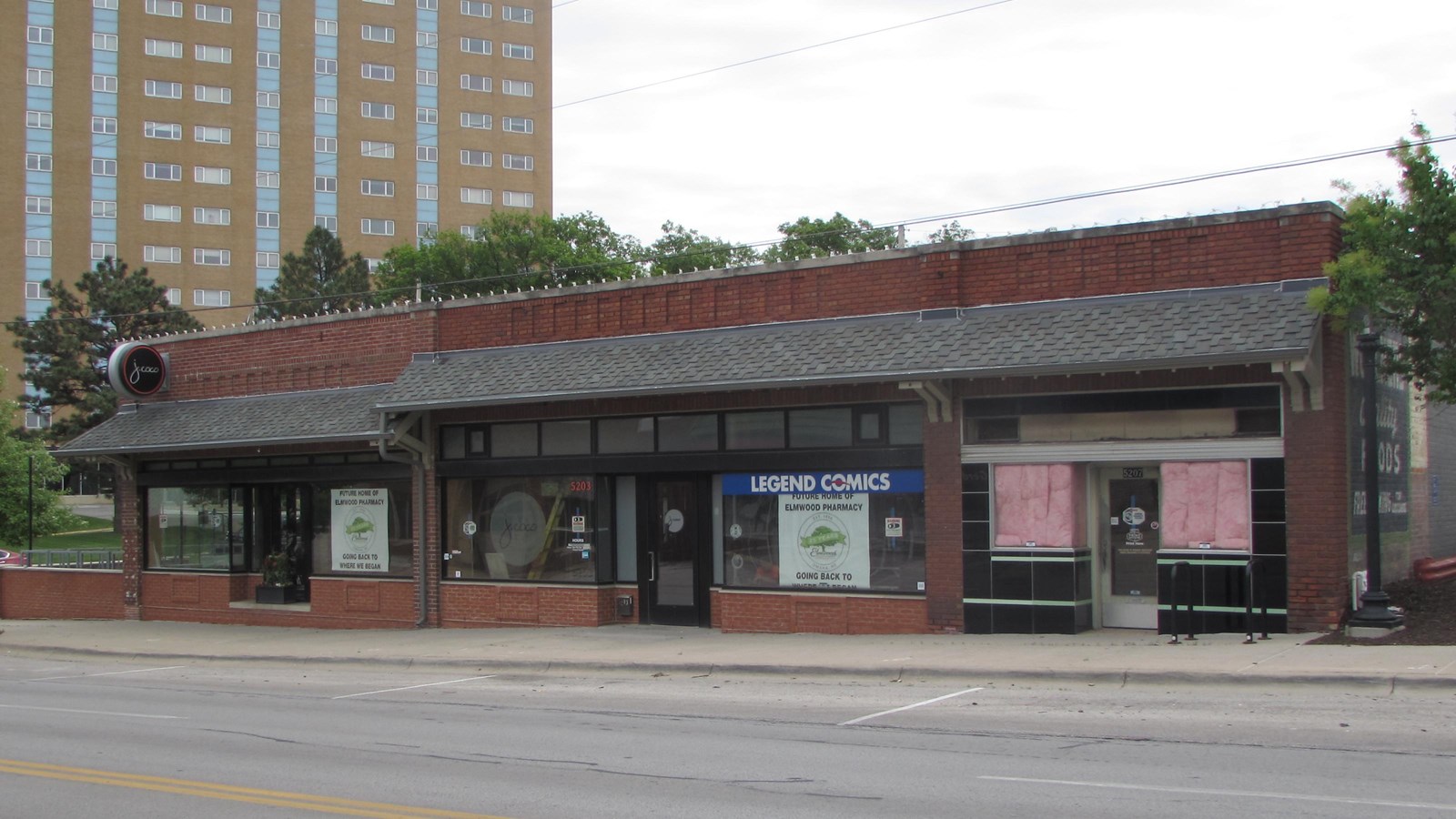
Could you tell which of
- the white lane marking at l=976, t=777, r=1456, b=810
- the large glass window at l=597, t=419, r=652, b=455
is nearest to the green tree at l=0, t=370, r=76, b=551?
the large glass window at l=597, t=419, r=652, b=455

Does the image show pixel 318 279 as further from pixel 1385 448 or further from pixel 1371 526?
pixel 1371 526

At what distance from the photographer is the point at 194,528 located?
2477 cm

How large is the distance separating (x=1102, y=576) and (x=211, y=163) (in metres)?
76.2

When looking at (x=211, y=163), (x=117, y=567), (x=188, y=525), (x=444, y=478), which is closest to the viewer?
(x=444, y=478)

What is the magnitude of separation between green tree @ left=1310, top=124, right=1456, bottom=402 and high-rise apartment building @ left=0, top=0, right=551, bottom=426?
72.6 meters

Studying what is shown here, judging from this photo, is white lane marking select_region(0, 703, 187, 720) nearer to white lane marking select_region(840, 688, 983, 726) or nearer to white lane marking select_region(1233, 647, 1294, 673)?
white lane marking select_region(840, 688, 983, 726)

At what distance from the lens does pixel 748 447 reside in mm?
17938

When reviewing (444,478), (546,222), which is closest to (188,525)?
(444,478)

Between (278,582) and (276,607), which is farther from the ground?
(278,582)

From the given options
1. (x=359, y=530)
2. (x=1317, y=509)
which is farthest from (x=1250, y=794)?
(x=359, y=530)

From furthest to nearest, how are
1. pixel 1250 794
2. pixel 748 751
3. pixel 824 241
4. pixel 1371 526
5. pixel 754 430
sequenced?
pixel 824 241
pixel 754 430
pixel 1371 526
pixel 748 751
pixel 1250 794

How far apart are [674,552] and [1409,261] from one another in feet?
33.1

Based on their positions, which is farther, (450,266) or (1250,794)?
(450,266)

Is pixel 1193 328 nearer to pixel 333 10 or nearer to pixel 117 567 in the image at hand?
pixel 117 567
